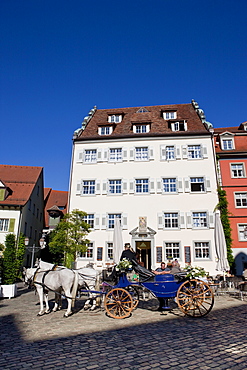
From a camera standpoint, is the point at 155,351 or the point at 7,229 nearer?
the point at 155,351

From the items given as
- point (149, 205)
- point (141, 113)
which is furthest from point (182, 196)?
point (141, 113)

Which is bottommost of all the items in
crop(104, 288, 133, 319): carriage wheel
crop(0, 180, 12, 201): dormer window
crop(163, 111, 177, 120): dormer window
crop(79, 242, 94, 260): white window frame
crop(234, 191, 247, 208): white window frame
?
crop(104, 288, 133, 319): carriage wheel

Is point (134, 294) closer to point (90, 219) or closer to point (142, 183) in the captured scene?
point (90, 219)

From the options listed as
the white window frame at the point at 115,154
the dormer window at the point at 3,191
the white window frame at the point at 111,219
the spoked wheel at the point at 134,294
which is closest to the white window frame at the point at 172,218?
the white window frame at the point at 111,219

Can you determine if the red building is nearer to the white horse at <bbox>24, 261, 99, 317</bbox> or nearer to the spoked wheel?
the spoked wheel

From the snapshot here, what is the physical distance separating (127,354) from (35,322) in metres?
3.55

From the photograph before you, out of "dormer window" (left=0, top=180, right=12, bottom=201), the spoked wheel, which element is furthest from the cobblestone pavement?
"dormer window" (left=0, top=180, right=12, bottom=201)

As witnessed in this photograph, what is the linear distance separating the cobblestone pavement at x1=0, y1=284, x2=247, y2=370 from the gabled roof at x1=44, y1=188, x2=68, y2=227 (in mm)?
28228

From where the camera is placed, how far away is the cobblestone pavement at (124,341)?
4.45 meters

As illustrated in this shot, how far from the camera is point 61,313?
8.45 meters

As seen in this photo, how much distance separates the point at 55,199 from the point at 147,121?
19.8 metres

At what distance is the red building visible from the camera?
69.3 ft

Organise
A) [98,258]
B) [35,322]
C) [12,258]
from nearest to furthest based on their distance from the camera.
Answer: [35,322], [12,258], [98,258]

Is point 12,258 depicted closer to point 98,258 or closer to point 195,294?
point 98,258
